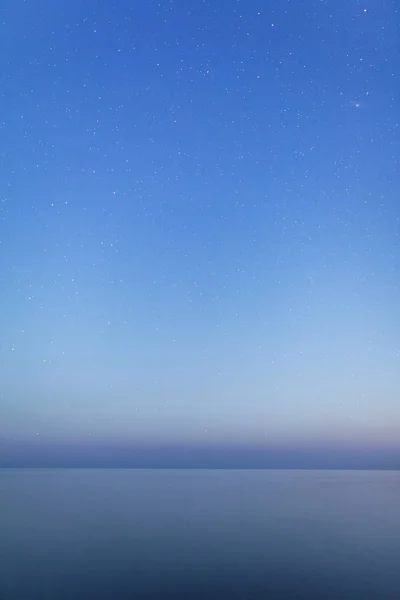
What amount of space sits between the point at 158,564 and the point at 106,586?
292cm

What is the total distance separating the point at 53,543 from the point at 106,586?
23.7ft

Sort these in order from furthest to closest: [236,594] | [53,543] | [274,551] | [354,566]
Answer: [53,543], [274,551], [354,566], [236,594]

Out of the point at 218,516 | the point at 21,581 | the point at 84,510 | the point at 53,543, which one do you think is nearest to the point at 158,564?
the point at 21,581

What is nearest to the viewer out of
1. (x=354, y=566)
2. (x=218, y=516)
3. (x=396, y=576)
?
(x=396, y=576)

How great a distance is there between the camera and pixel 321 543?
63.7 feet

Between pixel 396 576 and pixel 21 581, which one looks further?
pixel 396 576

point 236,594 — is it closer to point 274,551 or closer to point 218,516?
point 274,551

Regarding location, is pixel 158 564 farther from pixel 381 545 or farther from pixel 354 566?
pixel 381 545

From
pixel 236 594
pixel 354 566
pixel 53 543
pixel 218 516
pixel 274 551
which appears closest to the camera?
pixel 236 594

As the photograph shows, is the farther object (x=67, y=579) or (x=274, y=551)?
(x=274, y=551)

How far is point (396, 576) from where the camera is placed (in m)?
14.5

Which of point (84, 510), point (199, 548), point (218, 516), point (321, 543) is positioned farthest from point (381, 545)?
point (84, 510)

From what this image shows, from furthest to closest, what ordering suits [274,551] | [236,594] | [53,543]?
[53,543] < [274,551] < [236,594]

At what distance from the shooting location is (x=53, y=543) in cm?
1936
